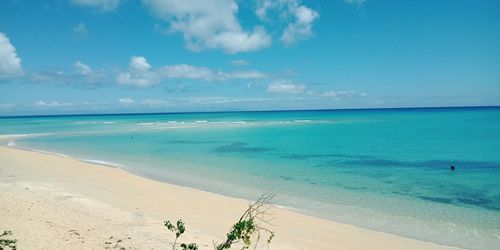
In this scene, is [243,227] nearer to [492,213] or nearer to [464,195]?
[492,213]

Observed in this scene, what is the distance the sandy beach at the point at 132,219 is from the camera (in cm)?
975

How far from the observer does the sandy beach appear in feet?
32.0

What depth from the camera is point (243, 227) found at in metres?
5.66

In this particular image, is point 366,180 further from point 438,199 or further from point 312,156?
point 312,156

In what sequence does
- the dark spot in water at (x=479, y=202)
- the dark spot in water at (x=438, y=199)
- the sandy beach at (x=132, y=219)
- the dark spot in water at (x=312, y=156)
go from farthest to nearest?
the dark spot in water at (x=312, y=156) → the dark spot in water at (x=438, y=199) → the dark spot in water at (x=479, y=202) → the sandy beach at (x=132, y=219)

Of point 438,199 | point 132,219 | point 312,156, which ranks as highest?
point 132,219

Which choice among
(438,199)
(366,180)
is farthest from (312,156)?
(438,199)

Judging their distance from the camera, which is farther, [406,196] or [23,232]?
[406,196]

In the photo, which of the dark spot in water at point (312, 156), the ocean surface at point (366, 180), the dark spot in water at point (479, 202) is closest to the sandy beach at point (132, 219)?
the ocean surface at point (366, 180)

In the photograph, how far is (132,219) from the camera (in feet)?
38.8

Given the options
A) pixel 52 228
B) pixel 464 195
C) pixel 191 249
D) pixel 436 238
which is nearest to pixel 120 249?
pixel 52 228

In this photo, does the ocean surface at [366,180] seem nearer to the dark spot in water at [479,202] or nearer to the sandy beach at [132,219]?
the dark spot in water at [479,202]

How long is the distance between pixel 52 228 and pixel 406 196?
13420 millimetres

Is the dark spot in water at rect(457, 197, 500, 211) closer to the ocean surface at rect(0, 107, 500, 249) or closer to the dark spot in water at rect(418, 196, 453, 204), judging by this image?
the ocean surface at rect(0, 107, 500, 249)
